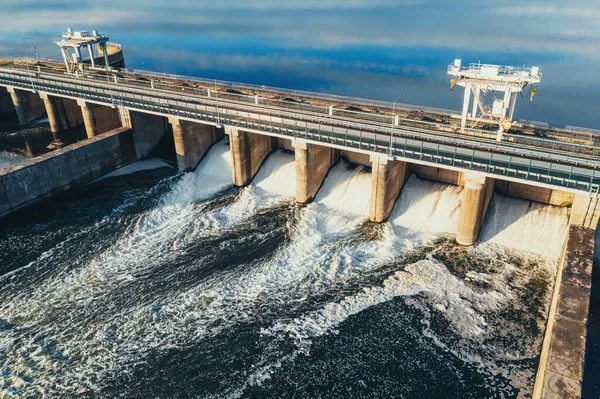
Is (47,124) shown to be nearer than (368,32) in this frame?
Yes

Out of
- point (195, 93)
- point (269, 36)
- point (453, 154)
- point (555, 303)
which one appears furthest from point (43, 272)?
point (269, 36)

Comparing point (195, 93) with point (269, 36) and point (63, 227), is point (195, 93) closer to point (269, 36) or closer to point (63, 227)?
point (63, 227)

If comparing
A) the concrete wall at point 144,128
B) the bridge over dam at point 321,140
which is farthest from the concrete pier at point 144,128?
the bridge over dam at point 321,140

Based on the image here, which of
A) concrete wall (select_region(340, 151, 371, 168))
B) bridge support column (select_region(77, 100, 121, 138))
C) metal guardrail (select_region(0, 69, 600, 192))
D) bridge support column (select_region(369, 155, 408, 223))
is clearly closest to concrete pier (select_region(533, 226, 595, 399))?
metal guardrail (select_region(0, 69, 600, 192))

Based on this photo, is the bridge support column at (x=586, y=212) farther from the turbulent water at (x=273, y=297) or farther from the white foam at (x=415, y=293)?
the white foam at (x=415, y=293)

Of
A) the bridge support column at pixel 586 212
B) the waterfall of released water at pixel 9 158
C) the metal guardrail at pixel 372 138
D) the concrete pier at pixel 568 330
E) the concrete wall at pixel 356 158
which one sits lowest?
the waterfall of released water at pixel 9 158

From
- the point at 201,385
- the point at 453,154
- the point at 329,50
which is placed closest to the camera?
the point at 201,385
